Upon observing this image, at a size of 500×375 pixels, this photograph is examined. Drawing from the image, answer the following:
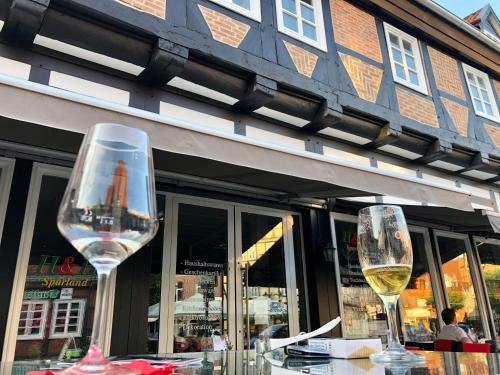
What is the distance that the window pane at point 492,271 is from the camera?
315 inches

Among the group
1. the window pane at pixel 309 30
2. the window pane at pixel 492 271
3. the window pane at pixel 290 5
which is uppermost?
the window pane at pixel 290 5

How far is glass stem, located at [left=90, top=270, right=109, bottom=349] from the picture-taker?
0.61 metres

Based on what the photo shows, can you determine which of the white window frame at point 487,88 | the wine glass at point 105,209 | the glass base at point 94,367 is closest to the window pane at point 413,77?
the white window frame at point 487,88

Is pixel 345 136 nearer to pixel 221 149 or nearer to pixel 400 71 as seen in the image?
pixel 400 71

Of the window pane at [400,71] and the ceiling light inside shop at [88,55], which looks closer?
the ceiling light inside shop at [88,55]

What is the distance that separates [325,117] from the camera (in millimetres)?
5332

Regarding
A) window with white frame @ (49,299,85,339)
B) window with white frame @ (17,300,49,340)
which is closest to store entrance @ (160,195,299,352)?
window with white frame @ (49,299,85,339)

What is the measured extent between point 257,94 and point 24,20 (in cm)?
251

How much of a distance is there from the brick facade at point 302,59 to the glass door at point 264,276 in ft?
7.05

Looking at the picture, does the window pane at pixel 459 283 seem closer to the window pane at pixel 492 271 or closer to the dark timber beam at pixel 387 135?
the window pane at pixel 492 271

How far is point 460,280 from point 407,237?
26.2ft

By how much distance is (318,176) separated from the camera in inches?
130

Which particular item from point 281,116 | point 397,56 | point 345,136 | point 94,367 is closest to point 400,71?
point 397,56

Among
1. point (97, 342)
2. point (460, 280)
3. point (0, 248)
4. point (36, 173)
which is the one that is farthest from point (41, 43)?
point (460, 280)
